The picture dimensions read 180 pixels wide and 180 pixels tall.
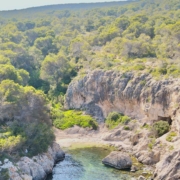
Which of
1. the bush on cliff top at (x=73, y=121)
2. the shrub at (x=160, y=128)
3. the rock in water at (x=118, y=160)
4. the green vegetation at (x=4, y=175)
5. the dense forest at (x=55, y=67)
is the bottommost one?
the rock in water at (x=118, y=160)

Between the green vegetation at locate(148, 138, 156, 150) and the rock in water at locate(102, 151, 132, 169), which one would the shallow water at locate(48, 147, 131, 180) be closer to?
the rock in water at locate(102, 151, 132, 169)

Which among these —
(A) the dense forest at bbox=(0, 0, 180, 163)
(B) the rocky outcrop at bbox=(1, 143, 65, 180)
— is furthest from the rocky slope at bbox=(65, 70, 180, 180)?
(B) the rocky outcrop at bbox=(1, 143, 65, 180)

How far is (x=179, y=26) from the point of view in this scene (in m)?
67.2

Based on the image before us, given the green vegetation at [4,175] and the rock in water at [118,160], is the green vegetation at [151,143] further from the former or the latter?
the green vegetation at [4,175]

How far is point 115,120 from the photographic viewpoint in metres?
56.0

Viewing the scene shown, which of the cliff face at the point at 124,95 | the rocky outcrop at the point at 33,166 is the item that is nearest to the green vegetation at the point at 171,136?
the cliff face at the point at 124,95

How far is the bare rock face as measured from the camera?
38.1 m

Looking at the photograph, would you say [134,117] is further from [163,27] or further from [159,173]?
[163,27]

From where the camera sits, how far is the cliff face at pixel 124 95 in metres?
50.7

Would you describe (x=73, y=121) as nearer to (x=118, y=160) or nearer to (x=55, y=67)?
(x=118, y=160)

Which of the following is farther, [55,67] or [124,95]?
[55,67]

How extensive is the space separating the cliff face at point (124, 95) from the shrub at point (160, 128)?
5.31 feet

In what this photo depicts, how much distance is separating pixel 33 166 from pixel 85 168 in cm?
720

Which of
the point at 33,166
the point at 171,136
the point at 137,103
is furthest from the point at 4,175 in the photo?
the point at 137,103
